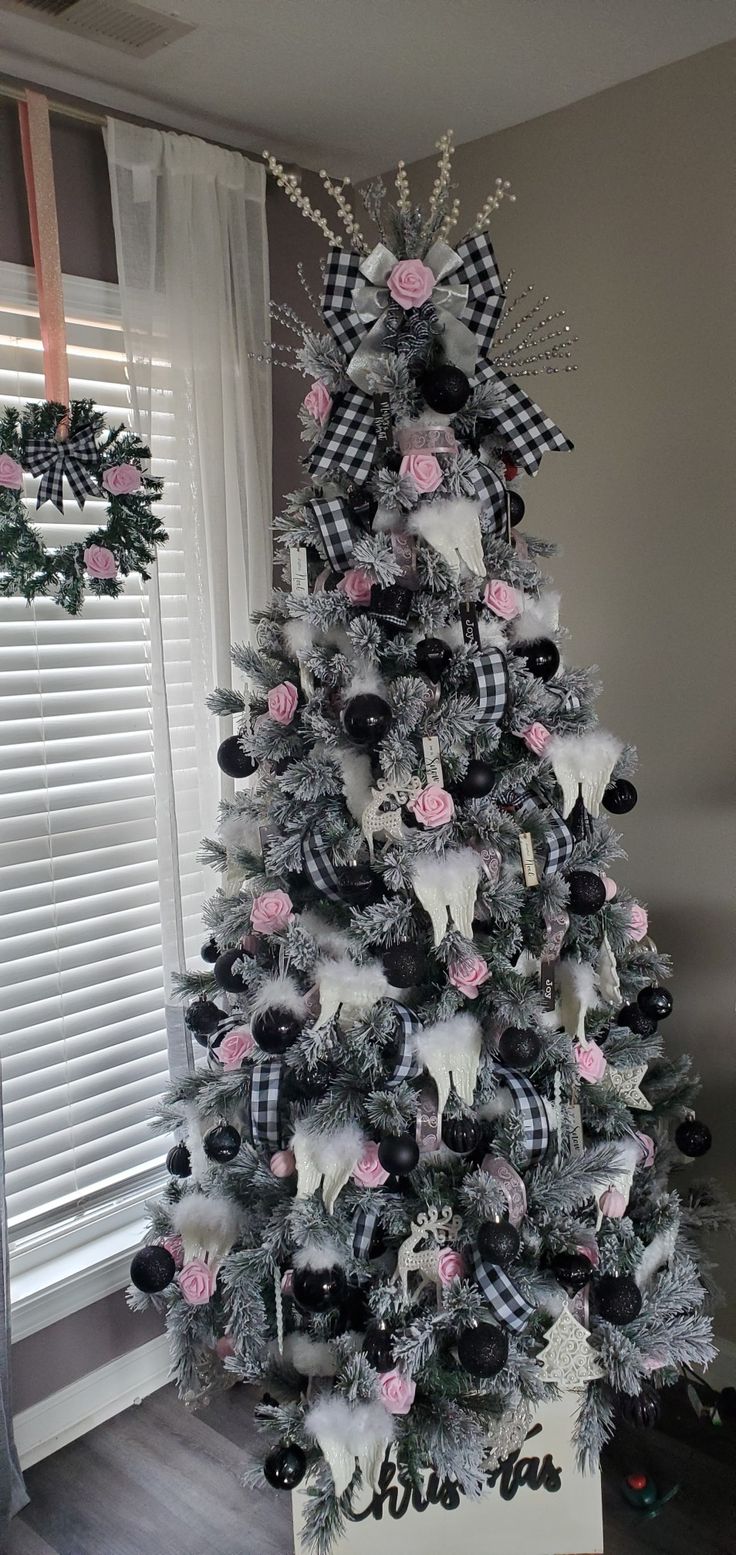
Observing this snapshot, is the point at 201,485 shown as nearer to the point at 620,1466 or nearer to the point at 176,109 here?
the point at 176,109

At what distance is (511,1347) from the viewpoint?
170 centimetres

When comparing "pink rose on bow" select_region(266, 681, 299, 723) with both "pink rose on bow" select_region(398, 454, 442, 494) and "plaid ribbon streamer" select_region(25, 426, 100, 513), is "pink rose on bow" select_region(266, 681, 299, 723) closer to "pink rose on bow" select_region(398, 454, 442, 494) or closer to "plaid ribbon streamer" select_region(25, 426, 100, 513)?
"pink rose on bow" select_region(398, 454, 442, 494)

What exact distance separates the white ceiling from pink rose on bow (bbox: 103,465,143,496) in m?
0.75

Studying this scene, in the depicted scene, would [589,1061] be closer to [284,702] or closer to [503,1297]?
[503,1297]

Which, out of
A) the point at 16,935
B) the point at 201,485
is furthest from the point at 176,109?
the point at 16,935

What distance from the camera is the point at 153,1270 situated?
181cm

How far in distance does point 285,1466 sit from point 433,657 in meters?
1.22

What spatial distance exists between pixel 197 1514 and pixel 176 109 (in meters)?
2.79

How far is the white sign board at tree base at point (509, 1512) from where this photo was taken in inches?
70.6

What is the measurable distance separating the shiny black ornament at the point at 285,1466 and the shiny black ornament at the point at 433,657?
3.85 feet

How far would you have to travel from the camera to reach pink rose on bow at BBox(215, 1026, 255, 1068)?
1.82 m

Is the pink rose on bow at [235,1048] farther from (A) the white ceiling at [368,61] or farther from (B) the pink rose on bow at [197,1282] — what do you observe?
(A) the white ceiling at [368,61]

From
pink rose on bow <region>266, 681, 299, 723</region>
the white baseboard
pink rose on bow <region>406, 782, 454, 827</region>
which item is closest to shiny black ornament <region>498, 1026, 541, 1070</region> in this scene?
pink rose on bow <region>406, 782, 454, 827</region>

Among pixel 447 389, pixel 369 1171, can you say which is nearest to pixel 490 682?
pixel 447 389
